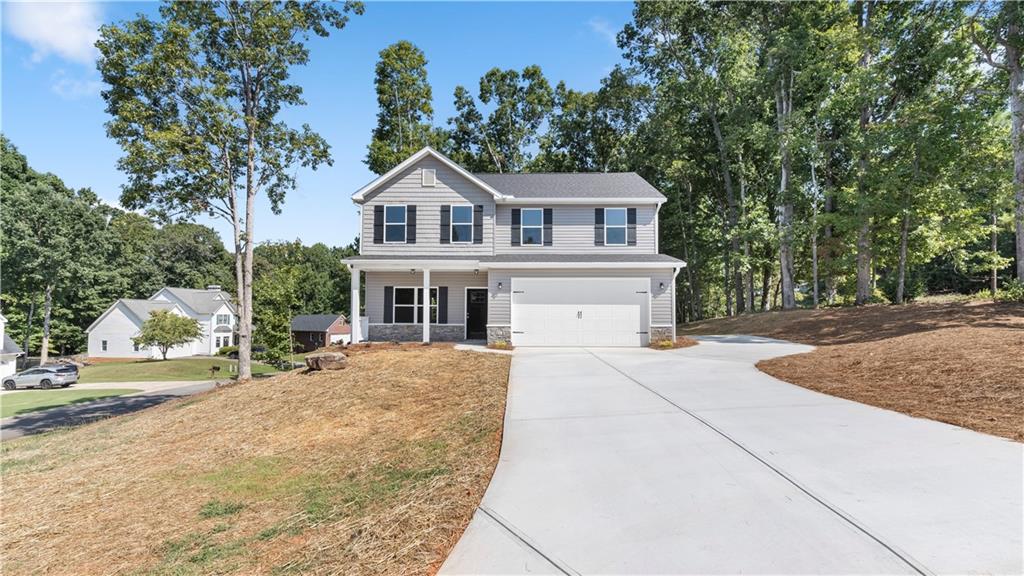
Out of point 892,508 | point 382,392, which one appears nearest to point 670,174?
point 382,392

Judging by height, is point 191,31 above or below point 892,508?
above

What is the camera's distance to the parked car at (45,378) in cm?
2598

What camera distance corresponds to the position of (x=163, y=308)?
4319 cm

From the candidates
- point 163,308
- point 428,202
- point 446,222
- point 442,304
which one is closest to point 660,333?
point 442,304

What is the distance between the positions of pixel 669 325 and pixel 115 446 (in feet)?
49.9

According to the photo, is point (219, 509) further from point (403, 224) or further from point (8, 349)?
point (8, 349)

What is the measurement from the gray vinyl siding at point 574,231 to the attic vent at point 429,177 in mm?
2805

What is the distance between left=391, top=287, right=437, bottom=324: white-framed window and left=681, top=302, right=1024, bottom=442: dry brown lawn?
38.1 ft

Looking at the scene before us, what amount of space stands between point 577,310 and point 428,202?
285 inches

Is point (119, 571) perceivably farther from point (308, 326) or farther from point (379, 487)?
point (308, 326)

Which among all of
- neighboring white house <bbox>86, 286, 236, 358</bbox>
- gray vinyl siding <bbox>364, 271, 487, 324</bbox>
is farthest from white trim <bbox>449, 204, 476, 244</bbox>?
neighboring white house <bbox>86, 286, 236, 358</bbox>

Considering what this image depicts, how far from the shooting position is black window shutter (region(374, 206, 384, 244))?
1752cm

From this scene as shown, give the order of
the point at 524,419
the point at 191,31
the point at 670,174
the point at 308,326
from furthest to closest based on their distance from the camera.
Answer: the point at 308,326 → the point at 670,174 → the point at 191,31 → the point at 524,419

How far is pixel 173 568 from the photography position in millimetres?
3883
